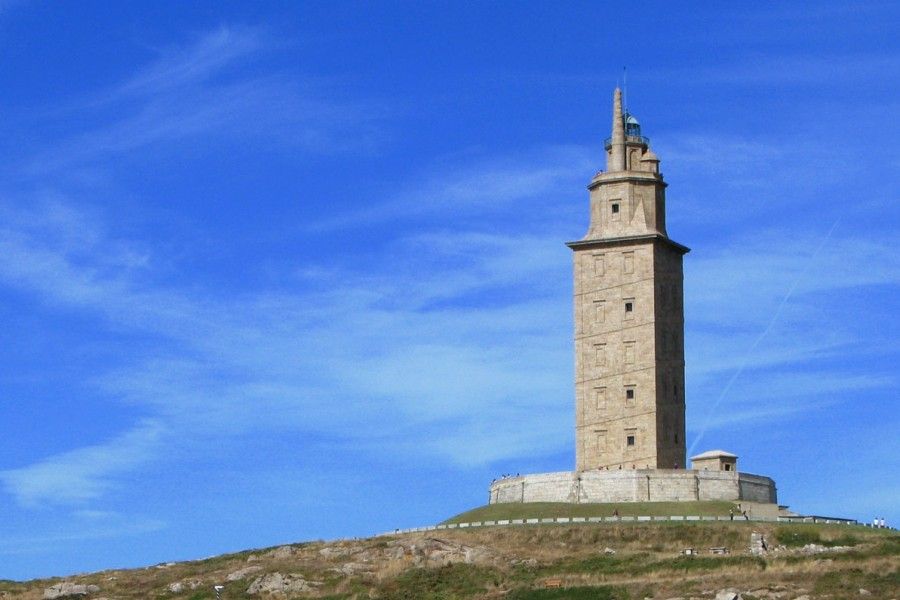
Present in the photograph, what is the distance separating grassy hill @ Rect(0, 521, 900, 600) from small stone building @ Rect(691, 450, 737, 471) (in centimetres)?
1217

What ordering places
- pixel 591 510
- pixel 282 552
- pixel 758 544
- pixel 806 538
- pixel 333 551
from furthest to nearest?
1. pixel 591 510
2. pixel 282 552
3. pixel 333 551
4. pixel 806 538
5. pixel 758 544

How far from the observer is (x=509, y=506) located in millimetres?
111000

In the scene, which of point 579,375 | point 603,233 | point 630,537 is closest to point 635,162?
point 603,233

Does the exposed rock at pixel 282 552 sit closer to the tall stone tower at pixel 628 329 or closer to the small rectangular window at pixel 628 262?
the tall stone tower at pixel 628 329

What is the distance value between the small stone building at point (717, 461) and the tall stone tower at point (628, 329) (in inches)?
91.9

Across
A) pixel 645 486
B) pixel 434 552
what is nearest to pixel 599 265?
pixel 645 486

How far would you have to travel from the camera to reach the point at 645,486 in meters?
110

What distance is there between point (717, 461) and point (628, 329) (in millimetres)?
9238

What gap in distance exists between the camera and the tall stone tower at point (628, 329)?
115m

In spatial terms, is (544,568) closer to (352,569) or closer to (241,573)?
(352,569)

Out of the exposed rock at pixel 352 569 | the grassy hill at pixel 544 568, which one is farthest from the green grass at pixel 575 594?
the exposed rock at pixel 352 569

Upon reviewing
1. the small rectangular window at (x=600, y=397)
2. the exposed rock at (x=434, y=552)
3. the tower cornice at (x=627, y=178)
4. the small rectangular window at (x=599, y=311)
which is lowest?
the exposed rock at (x=434, y=552)

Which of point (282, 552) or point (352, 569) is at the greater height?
point (282, 552)

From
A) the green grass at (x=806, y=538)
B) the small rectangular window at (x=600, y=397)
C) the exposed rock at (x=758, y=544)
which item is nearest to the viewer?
the exposed rock at (x=758, y=544)
